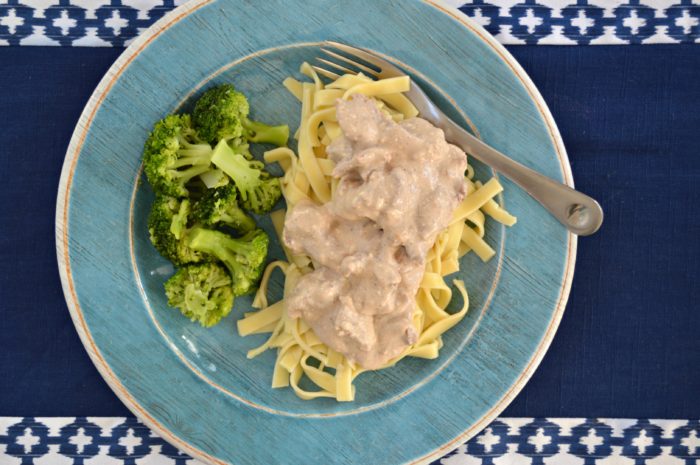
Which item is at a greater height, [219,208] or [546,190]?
[219,208]

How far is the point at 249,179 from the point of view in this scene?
3674 millimetres

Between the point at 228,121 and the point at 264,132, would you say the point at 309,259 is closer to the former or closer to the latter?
the point at 264,132

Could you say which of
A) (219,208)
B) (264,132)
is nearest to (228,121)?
(264,132)

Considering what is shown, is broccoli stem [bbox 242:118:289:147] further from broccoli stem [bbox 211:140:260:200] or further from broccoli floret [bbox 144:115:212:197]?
broccoli floret [bbox 144:115:212:197]

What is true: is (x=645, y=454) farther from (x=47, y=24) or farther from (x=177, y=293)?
(x=47, y=24)

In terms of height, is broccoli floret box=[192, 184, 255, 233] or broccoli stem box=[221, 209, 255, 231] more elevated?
broccoli floret box=[192, 184, 255, 233]

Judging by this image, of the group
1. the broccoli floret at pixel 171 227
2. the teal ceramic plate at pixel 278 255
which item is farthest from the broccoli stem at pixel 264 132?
the broccoli floret at pixel 171 227

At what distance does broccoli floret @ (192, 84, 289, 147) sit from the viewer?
3.61 meters

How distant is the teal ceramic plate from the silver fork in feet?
0.26

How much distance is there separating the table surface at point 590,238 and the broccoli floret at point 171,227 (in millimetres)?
857

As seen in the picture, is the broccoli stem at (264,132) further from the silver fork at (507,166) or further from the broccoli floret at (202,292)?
the broccoli floret at (202,292)

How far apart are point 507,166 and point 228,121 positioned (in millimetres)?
1588

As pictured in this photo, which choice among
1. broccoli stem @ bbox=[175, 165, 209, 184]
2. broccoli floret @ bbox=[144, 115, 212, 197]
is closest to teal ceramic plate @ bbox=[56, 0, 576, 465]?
broccoli floret @ bbox=[144, 115, 212, 197]

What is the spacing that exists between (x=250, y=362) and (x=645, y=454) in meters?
2.56
